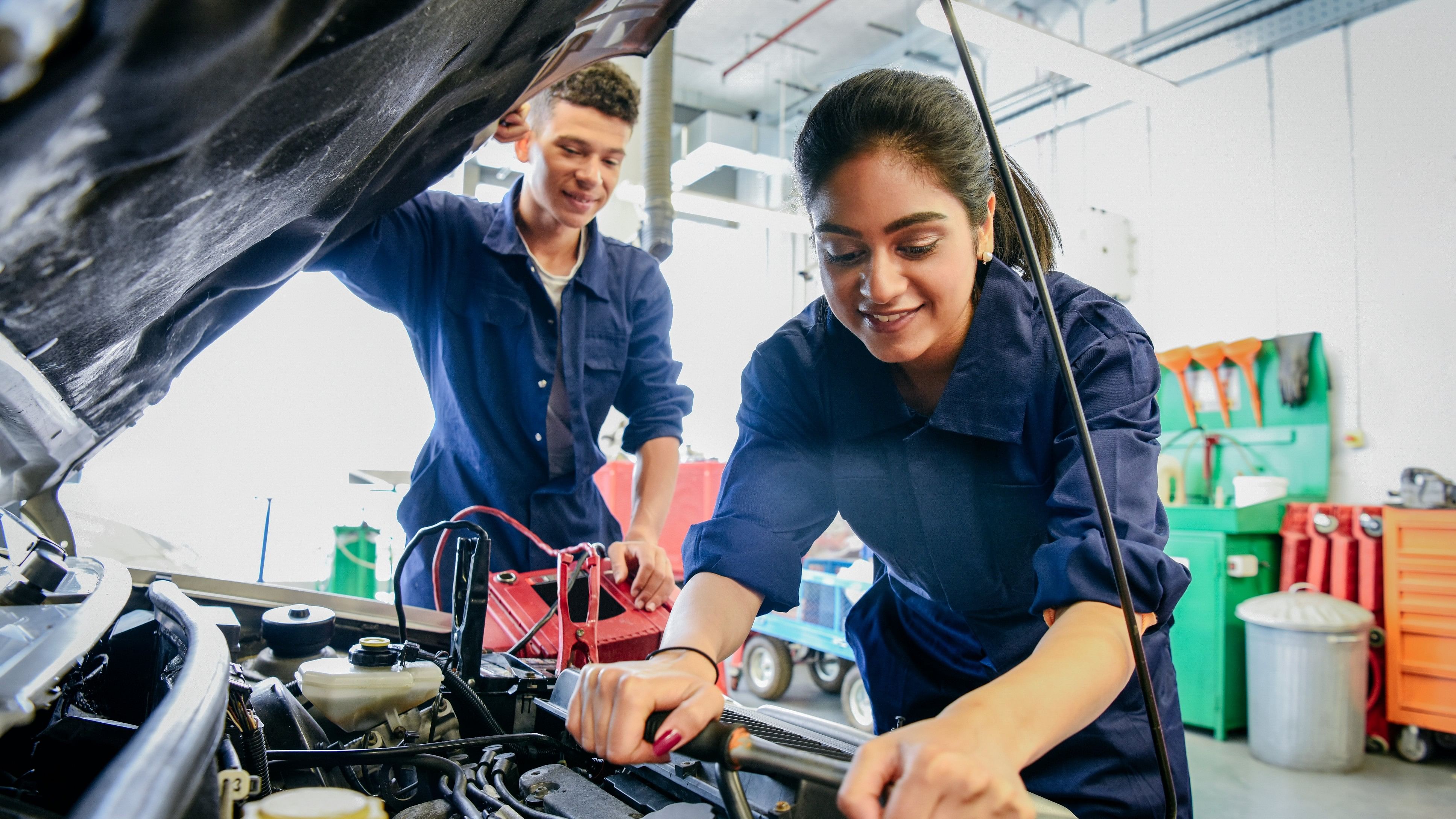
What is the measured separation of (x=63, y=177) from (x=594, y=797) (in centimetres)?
64

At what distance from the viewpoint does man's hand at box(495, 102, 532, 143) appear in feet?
4.51

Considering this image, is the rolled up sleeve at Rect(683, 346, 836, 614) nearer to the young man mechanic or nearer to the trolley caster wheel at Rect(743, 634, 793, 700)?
the young man mechanic

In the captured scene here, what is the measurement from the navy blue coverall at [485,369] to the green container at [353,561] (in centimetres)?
322

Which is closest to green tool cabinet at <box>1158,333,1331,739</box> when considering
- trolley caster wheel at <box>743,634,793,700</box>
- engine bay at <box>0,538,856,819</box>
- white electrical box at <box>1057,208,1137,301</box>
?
white electrical box at <box>1057,208,1137,301</box>

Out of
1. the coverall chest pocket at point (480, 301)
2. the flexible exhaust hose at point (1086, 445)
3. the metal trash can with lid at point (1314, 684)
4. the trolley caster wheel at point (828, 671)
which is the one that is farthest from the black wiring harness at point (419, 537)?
the metal trash can with lid at point (1314, 684)

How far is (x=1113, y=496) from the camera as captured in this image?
83cm

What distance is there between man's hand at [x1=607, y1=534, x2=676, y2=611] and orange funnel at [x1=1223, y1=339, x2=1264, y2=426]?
3.71 meters

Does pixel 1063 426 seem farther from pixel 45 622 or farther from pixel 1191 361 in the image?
pixel 1191 361

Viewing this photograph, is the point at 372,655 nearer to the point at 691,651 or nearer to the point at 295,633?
the point at 295,633

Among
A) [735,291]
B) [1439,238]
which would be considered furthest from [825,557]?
[735,291]

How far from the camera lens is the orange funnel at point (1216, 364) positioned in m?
4.13

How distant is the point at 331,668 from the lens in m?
0.92

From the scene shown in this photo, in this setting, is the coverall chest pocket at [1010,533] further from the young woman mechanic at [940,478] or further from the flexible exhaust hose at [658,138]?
the flexible exhaust hose at [658,138]

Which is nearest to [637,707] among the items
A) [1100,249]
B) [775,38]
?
[1100,249]
